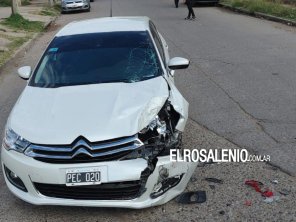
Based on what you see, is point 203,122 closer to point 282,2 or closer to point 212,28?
point 212,28

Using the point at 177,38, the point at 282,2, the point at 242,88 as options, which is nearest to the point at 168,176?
the point at 242,88

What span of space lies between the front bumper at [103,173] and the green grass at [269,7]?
15.1 metres

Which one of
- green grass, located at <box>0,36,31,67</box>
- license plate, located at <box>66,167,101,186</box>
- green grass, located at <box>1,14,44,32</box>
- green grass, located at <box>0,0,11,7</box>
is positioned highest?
license plate, located at <box>66,167,101,186</box>

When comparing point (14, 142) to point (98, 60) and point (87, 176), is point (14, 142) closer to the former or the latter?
point (87, 176)

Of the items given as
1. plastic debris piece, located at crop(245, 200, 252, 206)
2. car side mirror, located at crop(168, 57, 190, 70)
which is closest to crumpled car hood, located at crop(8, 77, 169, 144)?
car side mirror, located at crop(168, 57, 190, 70)

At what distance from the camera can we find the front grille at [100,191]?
4051 mm

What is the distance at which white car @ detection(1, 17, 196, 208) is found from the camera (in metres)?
4.06

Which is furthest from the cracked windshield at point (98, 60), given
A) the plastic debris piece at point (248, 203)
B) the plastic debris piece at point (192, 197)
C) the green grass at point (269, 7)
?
the green grass at point (269, 7)

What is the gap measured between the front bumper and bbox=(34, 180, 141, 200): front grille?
4 centimetres

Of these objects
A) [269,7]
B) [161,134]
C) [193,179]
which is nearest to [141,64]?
[161,134]

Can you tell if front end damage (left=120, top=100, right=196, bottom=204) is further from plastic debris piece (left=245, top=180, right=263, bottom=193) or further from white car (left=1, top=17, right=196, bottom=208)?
plastic debris piece (left=245, top=180, right=263, bottom=193)

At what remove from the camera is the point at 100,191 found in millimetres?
4074

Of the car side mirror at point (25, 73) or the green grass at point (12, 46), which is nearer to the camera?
the car side mirror at point (25, 73)

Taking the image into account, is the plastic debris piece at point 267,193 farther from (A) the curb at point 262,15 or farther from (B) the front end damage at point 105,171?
(A) the curb at point 262,15
